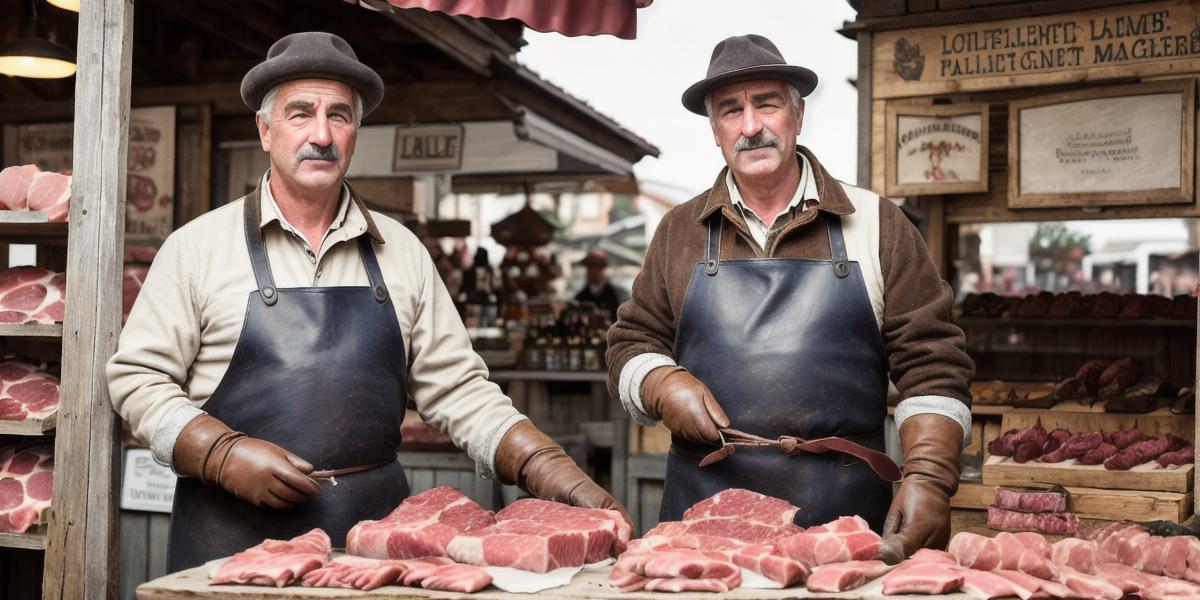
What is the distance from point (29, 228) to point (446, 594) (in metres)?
2.57

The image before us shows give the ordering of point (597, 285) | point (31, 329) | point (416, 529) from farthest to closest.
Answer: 1. point (597, 285)
2. point (31, 329)
3. point (416, 529)

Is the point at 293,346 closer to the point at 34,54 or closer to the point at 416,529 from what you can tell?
the point at 416,529

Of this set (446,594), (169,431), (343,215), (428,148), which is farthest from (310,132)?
(428,148)

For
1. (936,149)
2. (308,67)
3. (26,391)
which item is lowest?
(26,391)

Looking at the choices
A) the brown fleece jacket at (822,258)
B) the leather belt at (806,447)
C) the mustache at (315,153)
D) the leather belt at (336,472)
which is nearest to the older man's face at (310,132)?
the mustache at (315,153)

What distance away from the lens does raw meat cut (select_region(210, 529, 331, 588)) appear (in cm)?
286

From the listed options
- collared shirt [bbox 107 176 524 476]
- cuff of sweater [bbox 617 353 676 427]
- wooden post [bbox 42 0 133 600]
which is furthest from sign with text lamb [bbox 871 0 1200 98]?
wooden post [bbox 42 0 133 600]

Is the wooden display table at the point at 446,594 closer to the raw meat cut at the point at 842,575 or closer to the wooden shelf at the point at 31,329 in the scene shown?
the raw meat cut at the point at 842,575

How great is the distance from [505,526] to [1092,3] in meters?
3.72

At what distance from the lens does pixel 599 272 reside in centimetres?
1293

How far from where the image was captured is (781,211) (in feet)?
12.8

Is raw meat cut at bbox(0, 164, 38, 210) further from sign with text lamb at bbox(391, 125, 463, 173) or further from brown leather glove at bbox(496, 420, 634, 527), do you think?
sign with text lamb at bbox(391, 125, 463, 173)

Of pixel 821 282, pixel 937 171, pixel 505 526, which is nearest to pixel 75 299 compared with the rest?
pixel 505 526

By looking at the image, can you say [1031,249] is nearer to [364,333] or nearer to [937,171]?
[937,171]
